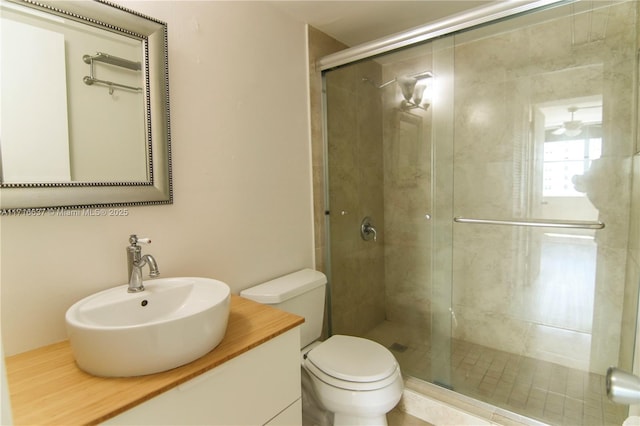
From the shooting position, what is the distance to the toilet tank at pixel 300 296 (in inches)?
59.6

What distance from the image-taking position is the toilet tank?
4.96ft

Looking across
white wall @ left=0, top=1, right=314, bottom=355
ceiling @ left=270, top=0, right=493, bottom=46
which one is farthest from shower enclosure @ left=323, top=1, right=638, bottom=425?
white wall @ left=0, top=1, right=314, bottom=355

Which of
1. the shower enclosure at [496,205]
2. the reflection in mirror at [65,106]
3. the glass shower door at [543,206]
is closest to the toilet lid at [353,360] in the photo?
the shower enclosure at [496,205]

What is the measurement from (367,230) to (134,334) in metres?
1.75

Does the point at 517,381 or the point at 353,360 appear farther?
the point at 517,381

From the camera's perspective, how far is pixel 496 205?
87.1 inches

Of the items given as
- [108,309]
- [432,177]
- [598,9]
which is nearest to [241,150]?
[108,309]

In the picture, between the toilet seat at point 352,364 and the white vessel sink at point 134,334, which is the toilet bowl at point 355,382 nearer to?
the toilet seat at point 352,364

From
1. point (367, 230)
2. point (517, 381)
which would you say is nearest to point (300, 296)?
point (367, 230)

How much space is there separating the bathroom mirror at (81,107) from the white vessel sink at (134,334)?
0.35 m

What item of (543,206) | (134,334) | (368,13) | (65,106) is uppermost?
(368,13)

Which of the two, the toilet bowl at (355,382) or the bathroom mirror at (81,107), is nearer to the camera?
the bathroom mirror at (81,107)

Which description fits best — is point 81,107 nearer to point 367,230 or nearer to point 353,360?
point 353,360

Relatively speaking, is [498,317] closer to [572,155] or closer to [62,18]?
[572,155]
